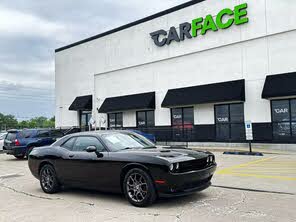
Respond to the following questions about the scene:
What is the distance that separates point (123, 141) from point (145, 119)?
1939 centimetres

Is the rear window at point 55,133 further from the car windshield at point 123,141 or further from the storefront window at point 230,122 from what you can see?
the car windshield at point 123,141

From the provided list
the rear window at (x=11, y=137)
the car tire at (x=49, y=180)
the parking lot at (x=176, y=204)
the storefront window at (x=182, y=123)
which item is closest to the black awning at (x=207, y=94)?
the storefront window at (x=182, y=123)

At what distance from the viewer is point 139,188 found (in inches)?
259

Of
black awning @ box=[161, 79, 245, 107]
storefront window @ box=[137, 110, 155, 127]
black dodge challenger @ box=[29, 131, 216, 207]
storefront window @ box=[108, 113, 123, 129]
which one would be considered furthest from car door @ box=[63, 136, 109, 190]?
storefront window @ box=[108, 113, 123, 129]

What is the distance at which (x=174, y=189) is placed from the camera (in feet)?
20.6

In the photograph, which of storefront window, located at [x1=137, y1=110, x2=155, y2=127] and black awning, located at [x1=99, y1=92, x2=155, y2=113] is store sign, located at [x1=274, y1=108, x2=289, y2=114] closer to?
black awning, located at [x1=99, y1=92, x2=155, y2=113]

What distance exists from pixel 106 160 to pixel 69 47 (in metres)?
29.9

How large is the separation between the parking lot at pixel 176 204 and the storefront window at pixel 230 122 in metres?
11.8

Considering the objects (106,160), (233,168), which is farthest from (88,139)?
(233,168)

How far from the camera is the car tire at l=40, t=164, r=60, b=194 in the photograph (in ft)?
27.2

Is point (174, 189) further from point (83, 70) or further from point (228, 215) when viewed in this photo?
point (83, 70)

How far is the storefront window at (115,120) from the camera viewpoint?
29.1 meters

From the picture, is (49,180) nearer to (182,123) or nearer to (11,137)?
(11,137)

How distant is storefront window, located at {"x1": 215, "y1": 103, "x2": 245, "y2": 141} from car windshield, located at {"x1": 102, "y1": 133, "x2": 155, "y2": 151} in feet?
47.3
